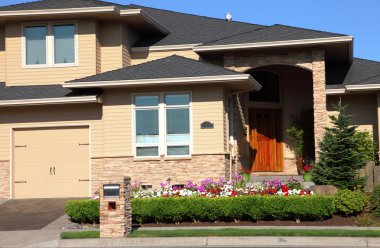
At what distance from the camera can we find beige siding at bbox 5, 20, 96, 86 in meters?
24.1

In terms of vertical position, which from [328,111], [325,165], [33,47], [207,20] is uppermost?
[207,20]

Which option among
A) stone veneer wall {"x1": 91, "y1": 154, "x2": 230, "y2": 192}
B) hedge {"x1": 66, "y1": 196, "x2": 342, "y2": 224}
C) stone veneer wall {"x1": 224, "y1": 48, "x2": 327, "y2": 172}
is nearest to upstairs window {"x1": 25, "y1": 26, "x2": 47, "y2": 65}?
stone veneer wall {"x1": 91, "y1": 154, "x2": 230, "y2": 192}

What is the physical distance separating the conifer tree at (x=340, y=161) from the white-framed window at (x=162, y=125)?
444 centimetres

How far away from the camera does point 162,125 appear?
2161 cm

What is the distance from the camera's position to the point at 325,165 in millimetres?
19969

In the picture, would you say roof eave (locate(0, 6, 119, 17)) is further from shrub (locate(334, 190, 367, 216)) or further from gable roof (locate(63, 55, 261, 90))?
shrub (locate(334, 190, 367, 216))

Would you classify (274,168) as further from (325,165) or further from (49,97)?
(49,97)

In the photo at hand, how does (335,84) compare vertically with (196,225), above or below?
above

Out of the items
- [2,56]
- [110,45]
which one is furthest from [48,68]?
[2,56]

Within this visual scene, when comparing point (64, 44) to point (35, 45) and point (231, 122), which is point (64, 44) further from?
point (231, 122)

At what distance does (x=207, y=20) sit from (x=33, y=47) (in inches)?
348

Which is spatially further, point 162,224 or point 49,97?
point 49,97

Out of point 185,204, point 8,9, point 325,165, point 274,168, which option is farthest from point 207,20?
point 185,204

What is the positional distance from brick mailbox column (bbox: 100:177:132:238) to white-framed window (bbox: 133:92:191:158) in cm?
611
